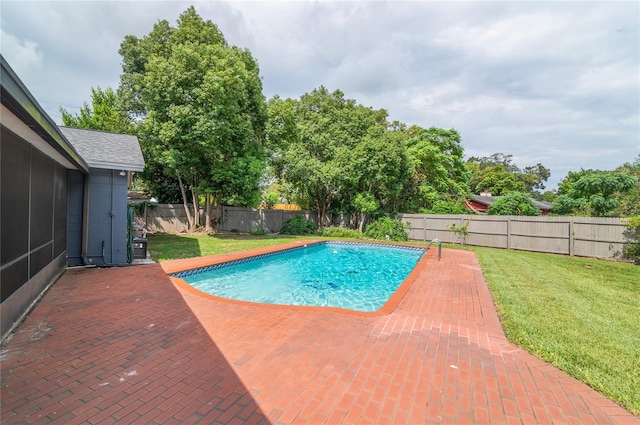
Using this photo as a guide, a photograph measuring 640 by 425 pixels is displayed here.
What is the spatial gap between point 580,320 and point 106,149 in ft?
36.2

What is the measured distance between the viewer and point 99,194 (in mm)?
7445

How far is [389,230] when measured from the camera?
1681cm

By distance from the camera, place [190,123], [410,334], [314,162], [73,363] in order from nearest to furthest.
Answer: [73,363] < [410,334] < [190,123] < [314,162]

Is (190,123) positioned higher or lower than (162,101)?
lower

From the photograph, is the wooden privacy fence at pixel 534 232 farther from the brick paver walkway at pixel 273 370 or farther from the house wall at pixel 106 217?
the house wall at pixel 106 217

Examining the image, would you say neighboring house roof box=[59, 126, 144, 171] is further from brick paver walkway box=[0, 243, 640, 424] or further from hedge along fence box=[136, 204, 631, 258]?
hedge along fence box=[136, 204, 631, 258]

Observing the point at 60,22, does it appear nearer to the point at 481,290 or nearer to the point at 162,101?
the point at 162,101

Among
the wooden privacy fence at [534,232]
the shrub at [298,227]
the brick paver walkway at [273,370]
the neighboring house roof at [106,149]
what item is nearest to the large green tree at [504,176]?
the wooden privacy fence at [534,232]

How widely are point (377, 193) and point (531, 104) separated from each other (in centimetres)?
959

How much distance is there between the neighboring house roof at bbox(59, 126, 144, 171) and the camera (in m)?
7.09

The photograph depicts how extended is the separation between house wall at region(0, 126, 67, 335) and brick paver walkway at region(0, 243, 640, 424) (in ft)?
1.39

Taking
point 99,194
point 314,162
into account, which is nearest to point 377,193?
point 314,162

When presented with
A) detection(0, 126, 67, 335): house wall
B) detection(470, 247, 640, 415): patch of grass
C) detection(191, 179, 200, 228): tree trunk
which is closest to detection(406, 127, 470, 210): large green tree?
detection(470, 247, 640, 415): patch of grass

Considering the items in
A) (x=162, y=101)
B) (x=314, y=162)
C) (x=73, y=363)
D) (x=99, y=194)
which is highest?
(x=162, y=101)
